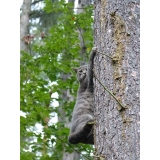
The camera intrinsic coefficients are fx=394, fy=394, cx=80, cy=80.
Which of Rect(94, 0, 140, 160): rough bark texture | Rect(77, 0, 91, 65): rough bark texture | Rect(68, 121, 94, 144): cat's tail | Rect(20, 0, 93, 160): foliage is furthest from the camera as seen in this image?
Rect(77, 0, 91, 65): rough bark texture

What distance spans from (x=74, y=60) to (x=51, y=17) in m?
4.09

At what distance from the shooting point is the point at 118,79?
3211mm

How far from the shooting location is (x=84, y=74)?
5.29 meters

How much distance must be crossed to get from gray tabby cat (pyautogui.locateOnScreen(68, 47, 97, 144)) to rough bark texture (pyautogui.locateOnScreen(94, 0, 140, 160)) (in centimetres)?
32

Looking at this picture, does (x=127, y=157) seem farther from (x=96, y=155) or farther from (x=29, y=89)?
(x=29, y=89)

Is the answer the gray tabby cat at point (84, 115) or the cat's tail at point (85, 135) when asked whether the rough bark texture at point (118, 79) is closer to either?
the gray tabby cat at point (84, 115)

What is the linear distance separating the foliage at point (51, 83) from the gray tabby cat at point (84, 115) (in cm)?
153

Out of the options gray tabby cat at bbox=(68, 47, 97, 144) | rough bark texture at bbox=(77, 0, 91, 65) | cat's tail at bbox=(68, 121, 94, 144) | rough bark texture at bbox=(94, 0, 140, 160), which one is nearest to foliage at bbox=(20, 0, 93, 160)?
rough bark texture at bbox=(77, 0, 91, 65)

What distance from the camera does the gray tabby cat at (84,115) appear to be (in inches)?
160

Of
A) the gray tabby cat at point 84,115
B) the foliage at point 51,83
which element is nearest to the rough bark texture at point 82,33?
the foliage at point 51,83

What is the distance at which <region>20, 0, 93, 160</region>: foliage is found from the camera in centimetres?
653

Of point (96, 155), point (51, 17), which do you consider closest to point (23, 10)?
point (51, 17)

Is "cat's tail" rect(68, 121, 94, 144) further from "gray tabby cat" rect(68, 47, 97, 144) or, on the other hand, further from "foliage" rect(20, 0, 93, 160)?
"foliage" rect(20, 0, 93, 160)

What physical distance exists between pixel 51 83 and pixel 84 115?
2879mm
